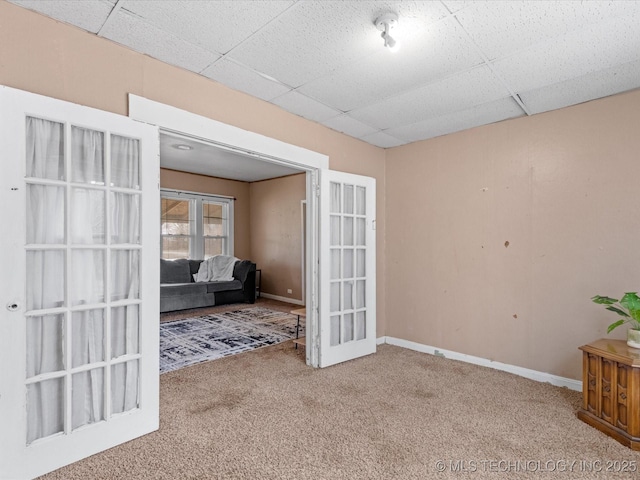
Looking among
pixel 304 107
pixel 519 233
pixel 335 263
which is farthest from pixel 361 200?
pixel 519 233

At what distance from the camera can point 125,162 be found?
2.13 m

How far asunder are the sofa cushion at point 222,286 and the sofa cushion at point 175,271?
0.51m

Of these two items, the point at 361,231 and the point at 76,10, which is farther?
the point at 361,231

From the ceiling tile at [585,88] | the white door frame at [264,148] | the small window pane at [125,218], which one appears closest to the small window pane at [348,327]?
the white door frame at [264,148]

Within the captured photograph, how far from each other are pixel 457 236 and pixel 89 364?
3376 millimetres

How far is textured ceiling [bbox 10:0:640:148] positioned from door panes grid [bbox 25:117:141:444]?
676 millimetres

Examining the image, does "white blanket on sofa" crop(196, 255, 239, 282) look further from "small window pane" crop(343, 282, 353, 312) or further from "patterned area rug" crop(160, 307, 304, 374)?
"small window pane" crop(343, 282, 353, 312)

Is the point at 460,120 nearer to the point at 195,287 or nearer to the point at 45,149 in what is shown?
the point at 45,149

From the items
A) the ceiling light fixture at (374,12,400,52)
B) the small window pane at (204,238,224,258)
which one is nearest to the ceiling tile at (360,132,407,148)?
the ceiling light fixture at (374,12,400,52)

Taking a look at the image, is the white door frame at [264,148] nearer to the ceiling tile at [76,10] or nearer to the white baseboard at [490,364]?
the ceiling tile at [76,10]

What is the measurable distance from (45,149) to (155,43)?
92cm

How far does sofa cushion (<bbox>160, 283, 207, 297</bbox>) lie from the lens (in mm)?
5910

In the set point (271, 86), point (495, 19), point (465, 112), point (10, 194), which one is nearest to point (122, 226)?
point (10, 194)

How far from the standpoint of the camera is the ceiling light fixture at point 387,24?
5.99ft
